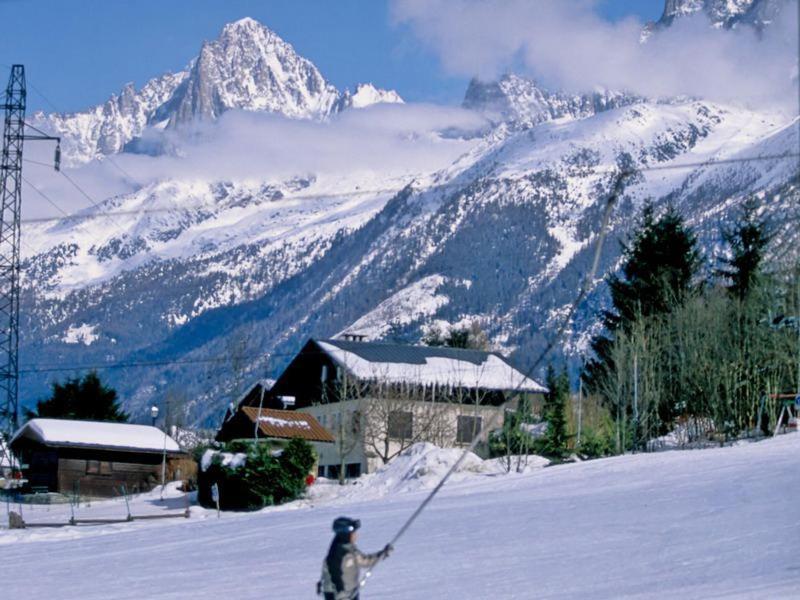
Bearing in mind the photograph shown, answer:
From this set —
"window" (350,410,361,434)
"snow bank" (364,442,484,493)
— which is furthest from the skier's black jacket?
"window" (350,410,361,434)

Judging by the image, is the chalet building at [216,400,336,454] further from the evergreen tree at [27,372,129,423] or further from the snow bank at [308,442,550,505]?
the evergreen tree at [27,372,129,423]

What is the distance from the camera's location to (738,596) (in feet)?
55.7

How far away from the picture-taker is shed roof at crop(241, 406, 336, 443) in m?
60.0

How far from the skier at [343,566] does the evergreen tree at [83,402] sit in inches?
2737

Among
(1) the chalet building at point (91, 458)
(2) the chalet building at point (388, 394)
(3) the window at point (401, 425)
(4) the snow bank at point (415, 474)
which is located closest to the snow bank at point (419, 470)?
(4) the snow bank at point (415, 474)

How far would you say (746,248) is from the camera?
63.4 meters

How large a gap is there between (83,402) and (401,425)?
90.6 feet

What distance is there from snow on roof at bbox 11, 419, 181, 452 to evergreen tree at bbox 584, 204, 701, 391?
21662 mm

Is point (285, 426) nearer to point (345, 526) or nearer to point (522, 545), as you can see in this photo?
point (522, 545)

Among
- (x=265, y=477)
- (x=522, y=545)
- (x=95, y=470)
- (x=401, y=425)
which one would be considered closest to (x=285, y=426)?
(x=401, y=425)

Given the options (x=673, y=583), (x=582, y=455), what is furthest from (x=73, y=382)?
(x=673, y=583)

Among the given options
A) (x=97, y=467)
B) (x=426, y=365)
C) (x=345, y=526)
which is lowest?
(x=97, y=467)

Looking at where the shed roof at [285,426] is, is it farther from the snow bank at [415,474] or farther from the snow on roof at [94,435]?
the snow bank at [415,474]

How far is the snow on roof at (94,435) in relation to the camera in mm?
65688
